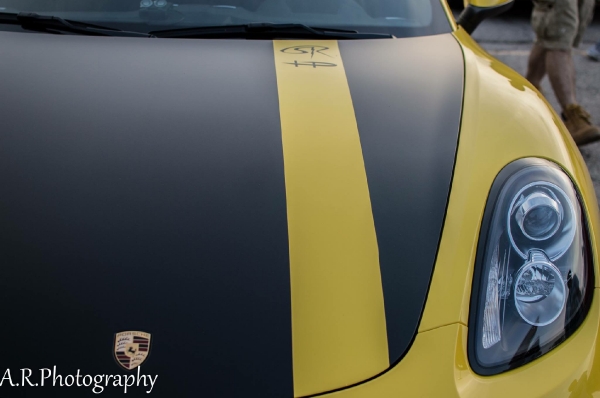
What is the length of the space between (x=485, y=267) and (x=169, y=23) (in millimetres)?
1185

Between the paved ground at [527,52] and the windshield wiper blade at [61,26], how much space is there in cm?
238

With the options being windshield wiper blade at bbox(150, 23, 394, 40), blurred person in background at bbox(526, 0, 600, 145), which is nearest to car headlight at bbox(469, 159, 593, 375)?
windshield wiper blade at bbox(150, 23, 394, 40)

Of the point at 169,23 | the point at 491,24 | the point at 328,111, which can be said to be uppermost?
the point at 169,23

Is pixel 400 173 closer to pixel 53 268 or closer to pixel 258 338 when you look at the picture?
pixel 258 338

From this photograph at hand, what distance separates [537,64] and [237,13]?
106 inches

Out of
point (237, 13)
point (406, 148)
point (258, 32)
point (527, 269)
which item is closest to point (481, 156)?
point (406, 148)

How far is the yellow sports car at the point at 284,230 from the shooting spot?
46.0 inches

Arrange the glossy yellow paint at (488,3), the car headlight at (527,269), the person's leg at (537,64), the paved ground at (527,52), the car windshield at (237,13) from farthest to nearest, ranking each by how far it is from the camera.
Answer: the paved ground at (527,52) → the person's leg at (537,64) → the glossy yellow paint at (488,3) → the car windshield at (237,13) → the car headlight at (527,269)

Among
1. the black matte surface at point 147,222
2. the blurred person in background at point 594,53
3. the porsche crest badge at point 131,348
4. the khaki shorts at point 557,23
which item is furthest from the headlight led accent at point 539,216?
the blurred person in background at point 594,53

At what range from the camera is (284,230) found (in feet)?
4.41

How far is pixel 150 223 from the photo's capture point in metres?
1.33

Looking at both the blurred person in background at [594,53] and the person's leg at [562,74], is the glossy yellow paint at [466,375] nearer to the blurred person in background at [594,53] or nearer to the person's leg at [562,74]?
the person's leg at [562,74]

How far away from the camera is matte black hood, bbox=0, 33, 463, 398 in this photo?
3.85ft

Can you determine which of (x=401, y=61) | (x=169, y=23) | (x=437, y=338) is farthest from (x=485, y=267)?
(x=169, y=23)
